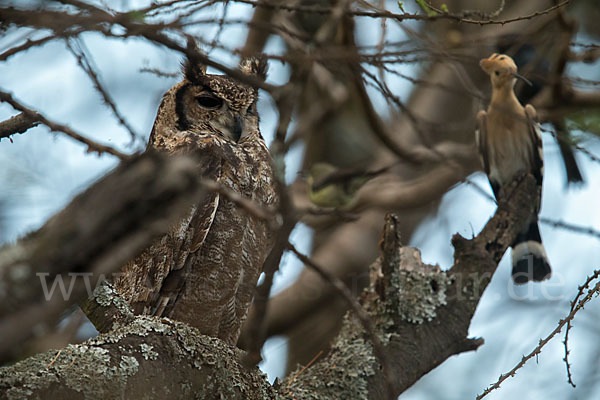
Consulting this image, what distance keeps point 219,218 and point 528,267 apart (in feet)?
6.64

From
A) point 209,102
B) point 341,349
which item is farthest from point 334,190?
point 341,349

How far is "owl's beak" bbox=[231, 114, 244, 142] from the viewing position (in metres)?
3.11

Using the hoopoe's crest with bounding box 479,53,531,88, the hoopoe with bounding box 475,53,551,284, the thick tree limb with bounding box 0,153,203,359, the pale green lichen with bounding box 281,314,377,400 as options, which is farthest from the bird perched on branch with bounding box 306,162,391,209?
the thick tree limb with bounding box 0,153,203,359

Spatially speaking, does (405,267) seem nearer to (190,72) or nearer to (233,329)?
(233,329)

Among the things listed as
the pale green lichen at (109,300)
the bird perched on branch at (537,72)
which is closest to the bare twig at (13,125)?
the pale green lichen at (109,300)

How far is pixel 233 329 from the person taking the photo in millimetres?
2877

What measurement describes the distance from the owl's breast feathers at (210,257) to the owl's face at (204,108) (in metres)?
0.20

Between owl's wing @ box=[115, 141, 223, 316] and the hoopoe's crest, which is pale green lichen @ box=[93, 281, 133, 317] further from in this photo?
the hoopoe's crest

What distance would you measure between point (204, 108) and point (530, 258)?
2.11 meters

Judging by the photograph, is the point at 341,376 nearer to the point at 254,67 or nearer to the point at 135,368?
the point at 135,368

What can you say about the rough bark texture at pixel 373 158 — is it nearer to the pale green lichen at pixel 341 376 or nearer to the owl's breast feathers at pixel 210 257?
the owl's breast feathers at pixel 210 257

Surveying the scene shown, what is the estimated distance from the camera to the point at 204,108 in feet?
10.2

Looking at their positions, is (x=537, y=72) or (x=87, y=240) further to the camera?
(x=537, y=72)

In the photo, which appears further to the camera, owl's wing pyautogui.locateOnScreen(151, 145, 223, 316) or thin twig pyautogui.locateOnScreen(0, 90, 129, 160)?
owl's wing pyautogui.locateOnScreen(151, 145, 223, 316)
